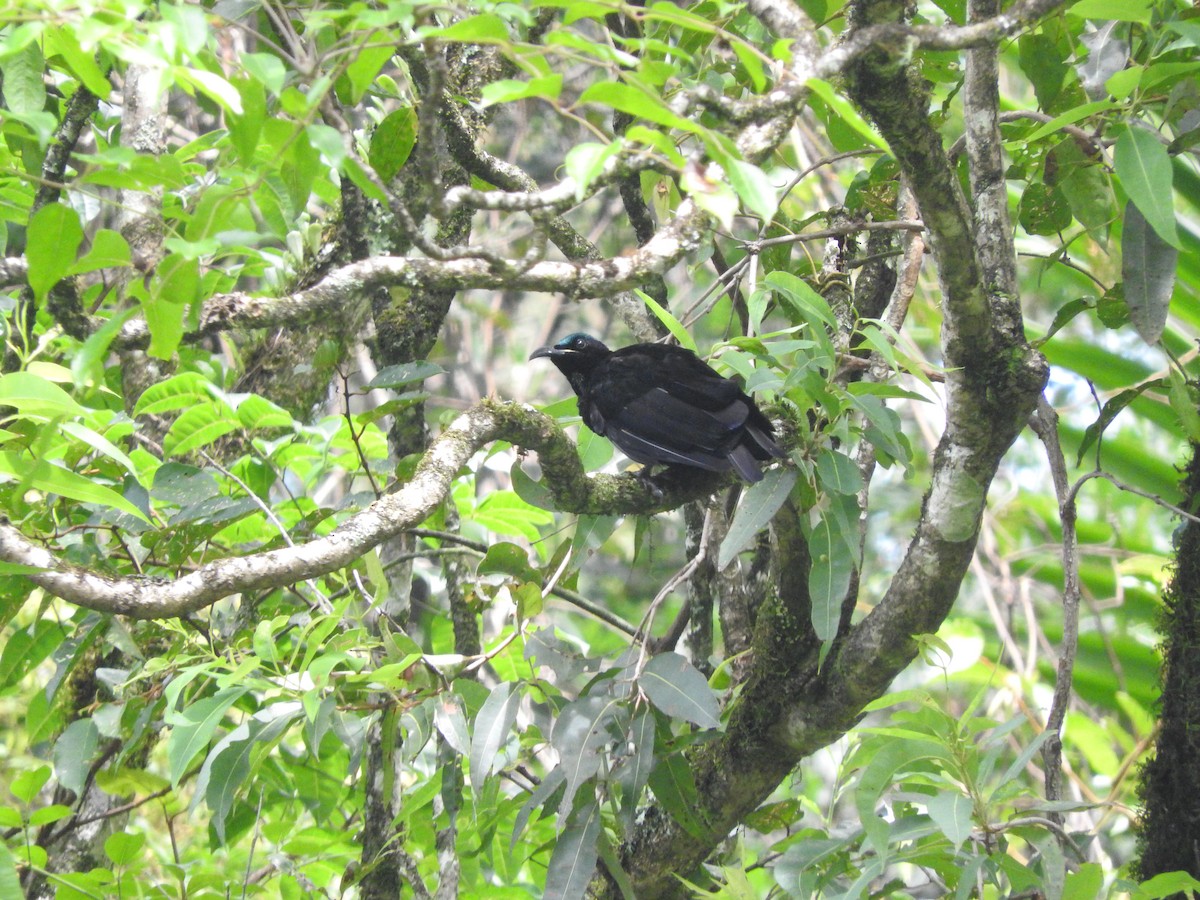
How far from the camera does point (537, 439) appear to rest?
2.75m

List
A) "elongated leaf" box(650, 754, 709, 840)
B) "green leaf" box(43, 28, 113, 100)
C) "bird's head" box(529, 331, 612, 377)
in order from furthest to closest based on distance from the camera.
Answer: "bird's head" box(529, 331, 612, 377)
"elongated leaf" box(650, 754, 709, 840)
"green leaf" box(43, 28, 113, 100)

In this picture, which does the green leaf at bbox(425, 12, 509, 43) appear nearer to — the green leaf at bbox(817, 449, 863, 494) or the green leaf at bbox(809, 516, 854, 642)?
the green leaf at bbox(817, 449, 863, 494)

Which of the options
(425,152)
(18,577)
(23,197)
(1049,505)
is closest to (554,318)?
(1049,505)

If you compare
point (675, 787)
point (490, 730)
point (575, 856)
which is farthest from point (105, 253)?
point (675, 787)

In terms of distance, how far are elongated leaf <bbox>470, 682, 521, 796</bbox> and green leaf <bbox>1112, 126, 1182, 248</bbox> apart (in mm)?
1746

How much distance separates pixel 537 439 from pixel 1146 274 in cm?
150

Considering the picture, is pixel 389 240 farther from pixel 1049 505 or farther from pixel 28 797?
pixel 1049 505

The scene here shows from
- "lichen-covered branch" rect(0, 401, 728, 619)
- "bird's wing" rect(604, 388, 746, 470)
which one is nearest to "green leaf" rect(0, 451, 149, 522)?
"lichen-covered branch" rect(0, 401, 728, 619)

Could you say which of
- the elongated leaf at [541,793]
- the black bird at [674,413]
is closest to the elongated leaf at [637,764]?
the elongated leaf at [541,793]

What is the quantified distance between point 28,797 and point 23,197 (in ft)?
5.72

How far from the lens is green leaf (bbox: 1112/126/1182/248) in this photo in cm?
225

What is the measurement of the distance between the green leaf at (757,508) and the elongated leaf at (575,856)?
71cm

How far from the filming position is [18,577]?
2.70 m

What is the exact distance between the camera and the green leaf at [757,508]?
98.6 inches
